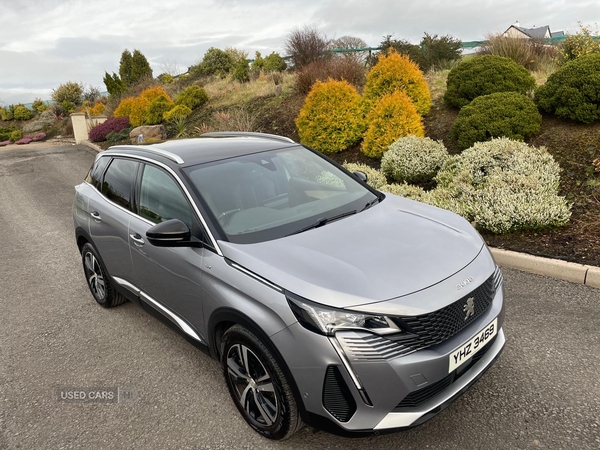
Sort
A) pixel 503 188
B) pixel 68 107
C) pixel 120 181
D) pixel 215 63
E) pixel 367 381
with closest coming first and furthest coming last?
pixel 367 381 < pixel 120 181 < pixel 503 188 < pixel 215 63 < pixel 68 107

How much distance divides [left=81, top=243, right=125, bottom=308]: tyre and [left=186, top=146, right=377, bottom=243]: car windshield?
1.84m

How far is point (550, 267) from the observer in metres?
4.68

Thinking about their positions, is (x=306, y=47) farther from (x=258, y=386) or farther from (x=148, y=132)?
(x=258, y=386)

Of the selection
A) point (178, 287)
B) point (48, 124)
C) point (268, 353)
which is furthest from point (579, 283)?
point (48, 124)

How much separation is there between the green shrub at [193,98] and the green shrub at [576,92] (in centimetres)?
1487

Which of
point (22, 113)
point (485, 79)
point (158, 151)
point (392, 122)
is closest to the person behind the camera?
point (158, 151)

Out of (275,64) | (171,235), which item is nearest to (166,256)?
(171,235)

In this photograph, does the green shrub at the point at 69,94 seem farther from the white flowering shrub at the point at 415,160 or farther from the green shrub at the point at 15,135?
the white flowering shrub at the point at 415,160

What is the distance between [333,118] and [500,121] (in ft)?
11.3

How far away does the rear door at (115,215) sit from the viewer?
3.88 m

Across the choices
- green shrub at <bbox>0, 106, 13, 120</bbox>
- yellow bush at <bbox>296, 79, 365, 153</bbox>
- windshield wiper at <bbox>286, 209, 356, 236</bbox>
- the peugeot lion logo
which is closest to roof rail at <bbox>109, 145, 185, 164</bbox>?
windshield wiper at <bbox>286, 209, 356, 236</bbox>

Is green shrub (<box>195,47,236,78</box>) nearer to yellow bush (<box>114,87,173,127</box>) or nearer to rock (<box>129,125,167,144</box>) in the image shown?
yellow bush (<box>114,87,173,127</box>)

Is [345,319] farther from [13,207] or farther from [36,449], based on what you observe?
[13,207]

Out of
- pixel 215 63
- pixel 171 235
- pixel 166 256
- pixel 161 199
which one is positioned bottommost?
pixel 166 256
